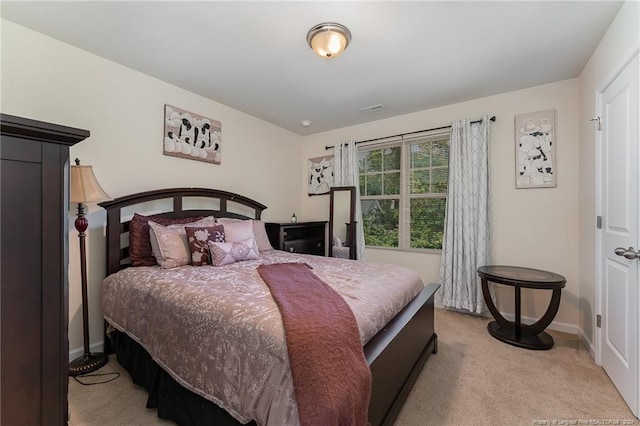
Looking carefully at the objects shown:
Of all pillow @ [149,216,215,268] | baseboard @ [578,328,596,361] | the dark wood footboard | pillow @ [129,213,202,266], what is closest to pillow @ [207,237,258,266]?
pillow @ [149,216,215,268]

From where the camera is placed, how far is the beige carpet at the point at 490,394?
160 cm

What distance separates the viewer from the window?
3.53m

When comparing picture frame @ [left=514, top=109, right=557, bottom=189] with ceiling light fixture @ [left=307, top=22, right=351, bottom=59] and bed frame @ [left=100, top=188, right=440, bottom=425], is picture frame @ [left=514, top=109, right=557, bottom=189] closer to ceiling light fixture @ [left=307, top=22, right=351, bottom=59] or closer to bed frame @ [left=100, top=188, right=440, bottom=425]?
bed frame @ [left=100, top=188, right=440, bottom=425]

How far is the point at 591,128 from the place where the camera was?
2342mm

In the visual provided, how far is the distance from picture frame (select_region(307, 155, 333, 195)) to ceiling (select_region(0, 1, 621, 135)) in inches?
54.5

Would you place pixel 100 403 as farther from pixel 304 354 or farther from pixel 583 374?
pixel 583 374

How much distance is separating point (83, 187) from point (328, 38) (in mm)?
2074

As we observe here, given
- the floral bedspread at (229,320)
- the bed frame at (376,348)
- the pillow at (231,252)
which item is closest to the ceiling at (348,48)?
the bed frame at (376,348)

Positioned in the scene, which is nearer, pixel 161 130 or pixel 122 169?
pixel 122 169

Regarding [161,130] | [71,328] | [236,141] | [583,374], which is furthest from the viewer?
[236,141]

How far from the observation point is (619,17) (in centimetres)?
182

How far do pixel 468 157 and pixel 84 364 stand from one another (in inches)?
160

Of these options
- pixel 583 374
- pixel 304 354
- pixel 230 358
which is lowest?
pixel 583 374

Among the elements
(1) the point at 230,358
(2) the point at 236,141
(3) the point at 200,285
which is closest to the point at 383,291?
(1) the point at 230,358
